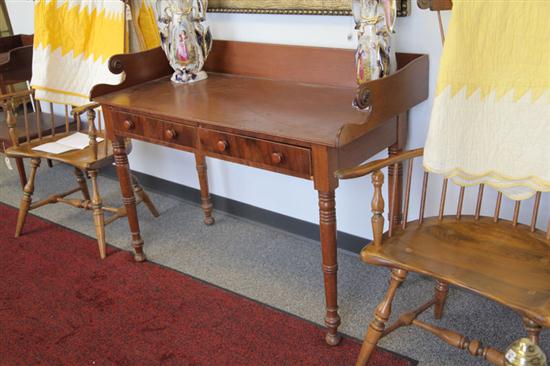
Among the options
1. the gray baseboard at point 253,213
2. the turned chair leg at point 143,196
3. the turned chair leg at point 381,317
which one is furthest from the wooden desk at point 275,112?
the gray baseboard at point 253,213

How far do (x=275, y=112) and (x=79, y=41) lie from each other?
1.47 m

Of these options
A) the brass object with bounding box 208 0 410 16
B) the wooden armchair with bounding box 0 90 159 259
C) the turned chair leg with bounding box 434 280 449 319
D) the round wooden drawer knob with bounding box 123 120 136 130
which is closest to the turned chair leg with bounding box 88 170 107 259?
the wooden armchair with bounding box 0 90 159 259

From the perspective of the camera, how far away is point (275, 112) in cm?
203

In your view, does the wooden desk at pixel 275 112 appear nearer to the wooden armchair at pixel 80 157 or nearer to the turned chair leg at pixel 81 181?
the wooden armchair at pixel 80 157

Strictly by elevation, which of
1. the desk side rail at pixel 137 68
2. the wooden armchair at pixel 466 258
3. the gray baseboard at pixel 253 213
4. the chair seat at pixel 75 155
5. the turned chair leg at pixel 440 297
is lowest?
the gray baseboard at pixel 253 213

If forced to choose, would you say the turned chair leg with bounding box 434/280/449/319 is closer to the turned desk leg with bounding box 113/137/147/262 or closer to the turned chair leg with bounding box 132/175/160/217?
the turned desk leg with bounding box 113/137/147/262

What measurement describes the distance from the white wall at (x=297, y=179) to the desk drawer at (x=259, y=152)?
1.99 feet

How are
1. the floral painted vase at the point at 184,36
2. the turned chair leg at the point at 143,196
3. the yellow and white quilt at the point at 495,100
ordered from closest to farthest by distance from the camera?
the yellow and white quilt at the point at 495,100 < the floral painted vase at the point at 184,36 < the turned chair leg at the point at 143,196

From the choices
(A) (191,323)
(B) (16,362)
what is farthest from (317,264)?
(B) (16,362)

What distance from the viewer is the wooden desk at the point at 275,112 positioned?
71.7 inches

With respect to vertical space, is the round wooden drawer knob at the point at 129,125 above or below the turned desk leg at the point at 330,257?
above

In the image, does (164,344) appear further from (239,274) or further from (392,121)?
(392,121)

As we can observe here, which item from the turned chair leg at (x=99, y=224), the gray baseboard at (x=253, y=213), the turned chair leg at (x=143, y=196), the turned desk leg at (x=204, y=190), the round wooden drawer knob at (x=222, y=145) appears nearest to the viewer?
the round wooden drawer knob at (x=222, y=145)

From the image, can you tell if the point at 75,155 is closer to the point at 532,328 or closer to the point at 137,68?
the point at 137,68
